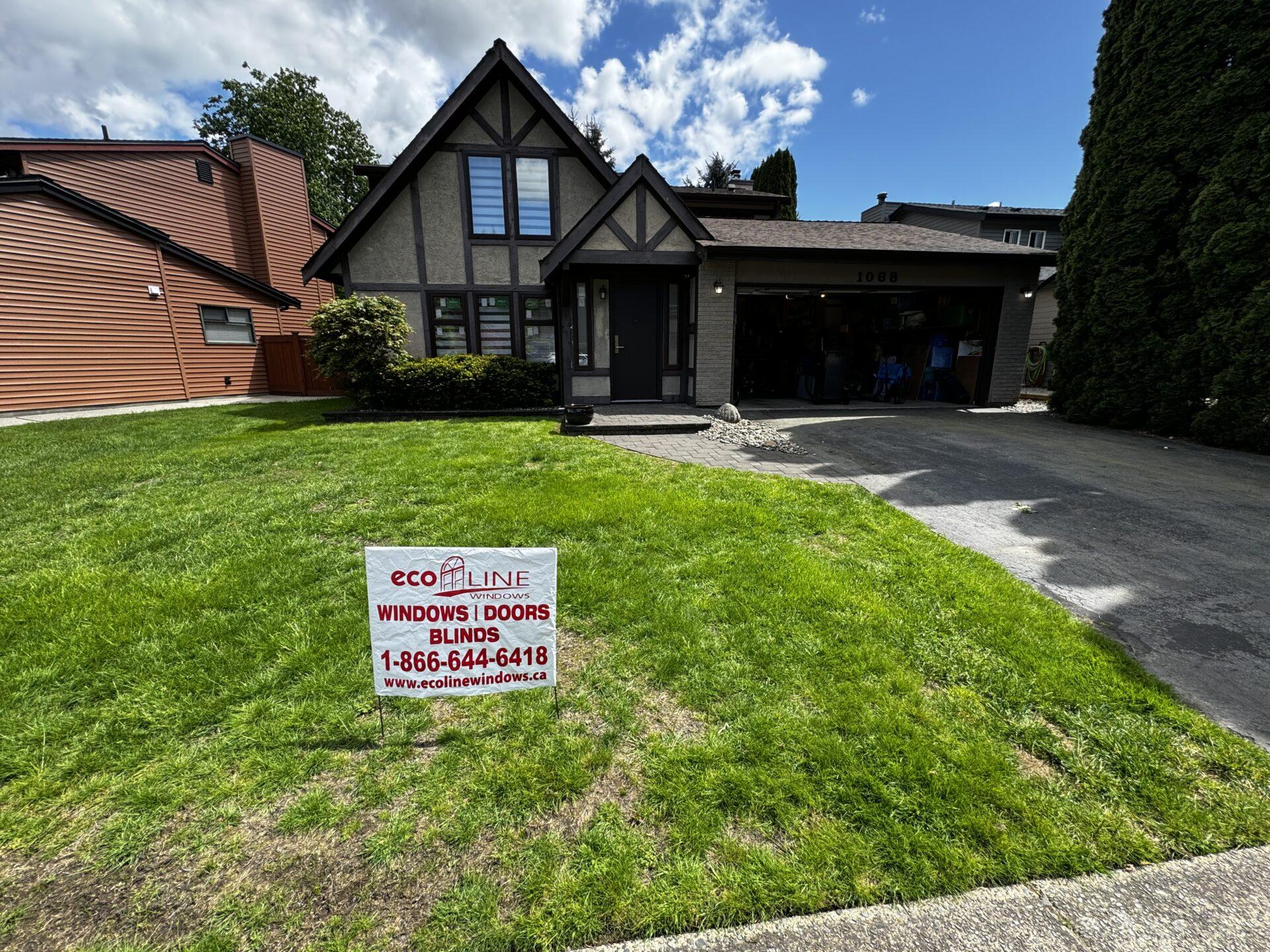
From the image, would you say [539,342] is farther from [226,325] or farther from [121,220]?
[121,220]

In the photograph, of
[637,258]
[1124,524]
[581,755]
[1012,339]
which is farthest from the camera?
[1012,339]

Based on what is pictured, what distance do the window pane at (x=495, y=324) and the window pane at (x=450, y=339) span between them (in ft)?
1.34

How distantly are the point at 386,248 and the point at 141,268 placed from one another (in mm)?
7153

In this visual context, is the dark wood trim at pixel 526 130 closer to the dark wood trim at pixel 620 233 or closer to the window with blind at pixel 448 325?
the window with blind at pixel 448 325

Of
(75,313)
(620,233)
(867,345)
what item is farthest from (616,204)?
(75,313)

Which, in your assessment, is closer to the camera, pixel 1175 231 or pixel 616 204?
pixel 1175 231

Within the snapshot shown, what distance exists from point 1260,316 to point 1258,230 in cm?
124

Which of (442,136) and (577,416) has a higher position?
(442,136)

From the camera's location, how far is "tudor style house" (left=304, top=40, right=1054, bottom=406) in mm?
10891

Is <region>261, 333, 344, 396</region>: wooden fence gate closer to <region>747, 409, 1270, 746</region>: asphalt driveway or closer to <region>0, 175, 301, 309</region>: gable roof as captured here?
<region>0, 175, 301, 309</region>: gable roof

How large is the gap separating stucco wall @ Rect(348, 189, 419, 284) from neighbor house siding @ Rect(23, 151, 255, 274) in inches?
380

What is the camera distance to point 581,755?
218 cm

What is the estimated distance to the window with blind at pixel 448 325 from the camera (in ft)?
39.6

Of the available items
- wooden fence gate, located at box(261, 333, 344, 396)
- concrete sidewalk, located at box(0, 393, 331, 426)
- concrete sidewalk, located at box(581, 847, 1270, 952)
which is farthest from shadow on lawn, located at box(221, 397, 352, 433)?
concrete sidewalk, located at box(581, 847, 1270, 952)
